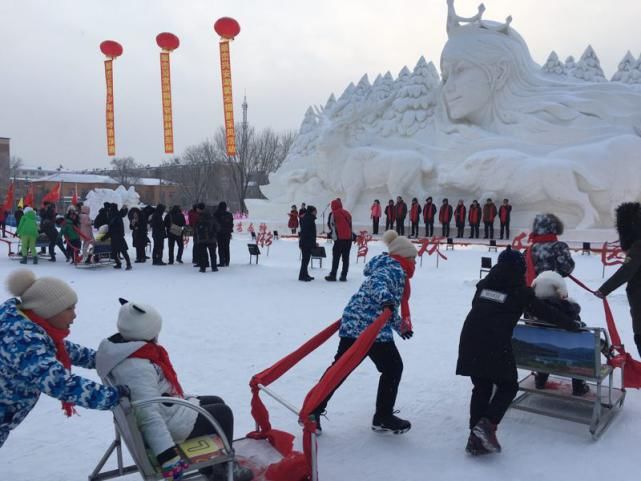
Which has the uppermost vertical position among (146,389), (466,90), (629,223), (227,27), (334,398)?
(227,27)

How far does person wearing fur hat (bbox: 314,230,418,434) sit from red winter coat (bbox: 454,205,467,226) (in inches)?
638

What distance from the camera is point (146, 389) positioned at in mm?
2527

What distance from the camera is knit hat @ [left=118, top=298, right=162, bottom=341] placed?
8.39 feet

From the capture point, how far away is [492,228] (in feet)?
62.3

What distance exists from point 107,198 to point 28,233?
561 inches

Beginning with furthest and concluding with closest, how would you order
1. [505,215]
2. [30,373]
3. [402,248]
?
[505,215] < [402,248] < [30,373]

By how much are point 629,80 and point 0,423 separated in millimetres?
25741

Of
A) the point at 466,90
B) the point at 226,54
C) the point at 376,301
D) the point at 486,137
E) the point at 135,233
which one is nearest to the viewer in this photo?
the point at 376,301

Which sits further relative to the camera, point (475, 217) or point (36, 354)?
point (475, 217)

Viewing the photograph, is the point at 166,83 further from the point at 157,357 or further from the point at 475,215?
the point at 157,357

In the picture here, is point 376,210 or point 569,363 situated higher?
point 376,210

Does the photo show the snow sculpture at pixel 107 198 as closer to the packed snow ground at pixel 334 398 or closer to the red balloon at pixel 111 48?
the red balloon at pixel 111 48

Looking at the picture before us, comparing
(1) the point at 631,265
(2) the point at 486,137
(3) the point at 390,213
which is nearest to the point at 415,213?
(3) the point at 390,213

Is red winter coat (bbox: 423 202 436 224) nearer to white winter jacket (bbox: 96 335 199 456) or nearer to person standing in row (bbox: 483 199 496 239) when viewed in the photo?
person standing in row (bbox: 483 199 496 239)
